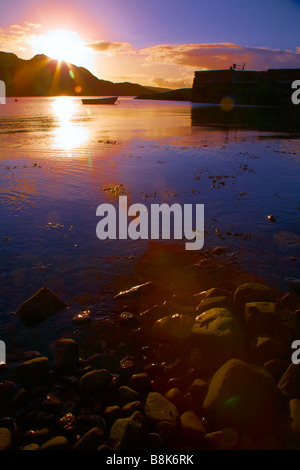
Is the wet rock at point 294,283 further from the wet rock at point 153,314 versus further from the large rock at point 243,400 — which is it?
the large rock at point 243,400

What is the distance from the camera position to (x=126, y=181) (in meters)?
20.5

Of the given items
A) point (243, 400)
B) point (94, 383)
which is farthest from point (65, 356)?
point (243, 400)

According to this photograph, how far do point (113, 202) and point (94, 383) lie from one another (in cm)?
1163

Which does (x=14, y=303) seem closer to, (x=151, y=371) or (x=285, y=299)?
(x=151, y=371)

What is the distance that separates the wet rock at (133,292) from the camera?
27.4 ft

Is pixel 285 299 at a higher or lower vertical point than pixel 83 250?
lower

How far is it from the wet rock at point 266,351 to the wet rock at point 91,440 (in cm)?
329

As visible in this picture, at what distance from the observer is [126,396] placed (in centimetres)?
535

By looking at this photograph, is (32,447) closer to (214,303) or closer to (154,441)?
(154,441)

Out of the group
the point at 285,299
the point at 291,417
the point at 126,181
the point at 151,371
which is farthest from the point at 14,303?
the point at 126,181

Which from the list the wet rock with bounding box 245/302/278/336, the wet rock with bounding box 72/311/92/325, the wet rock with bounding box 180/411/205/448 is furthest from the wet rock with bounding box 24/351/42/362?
the wet rock with bounding box 245/302/278/336

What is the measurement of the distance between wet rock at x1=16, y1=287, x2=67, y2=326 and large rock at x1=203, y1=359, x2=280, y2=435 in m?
4.46

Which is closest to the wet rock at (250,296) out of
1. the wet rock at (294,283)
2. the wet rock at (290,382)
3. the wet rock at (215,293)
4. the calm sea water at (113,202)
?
the wet rock at (215,293)
